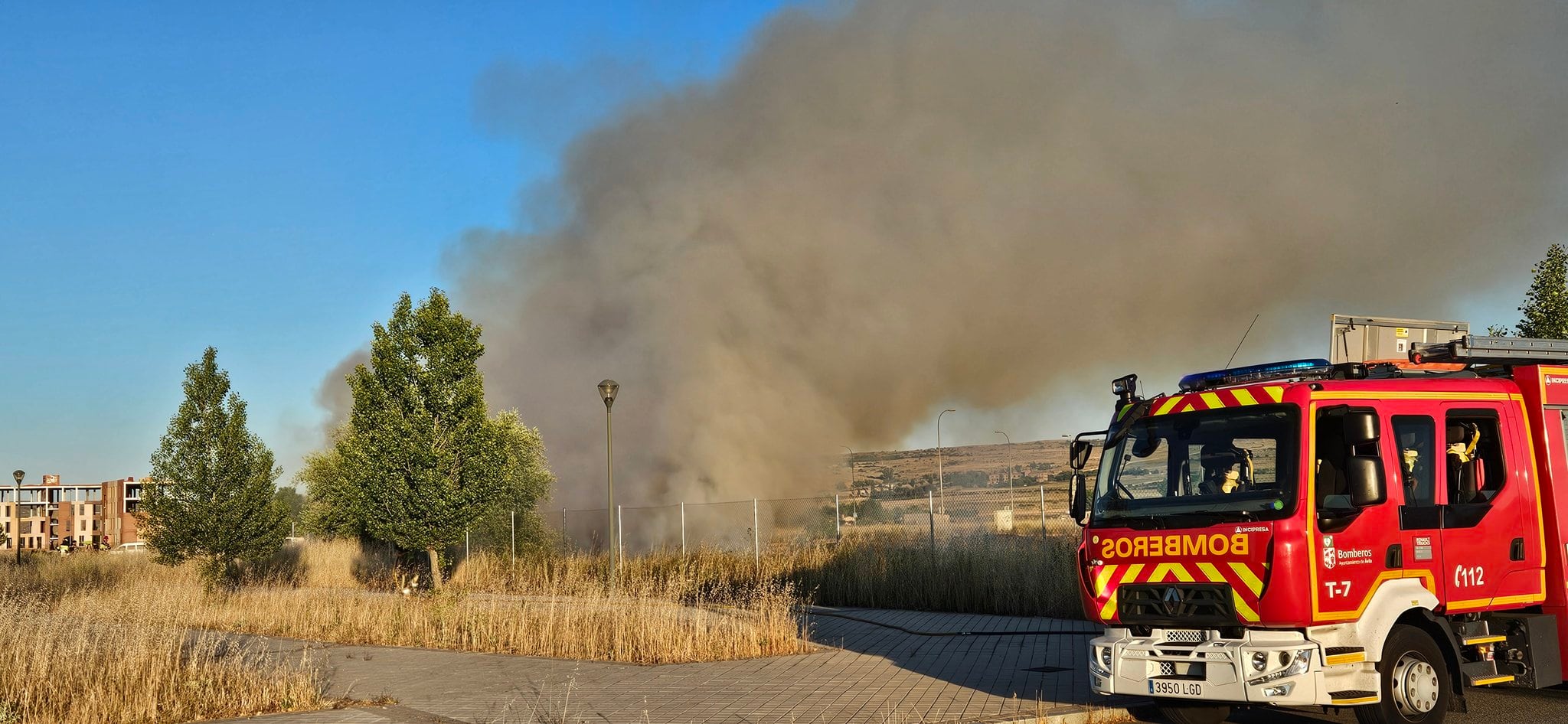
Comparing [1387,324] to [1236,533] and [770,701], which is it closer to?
[1236,533]

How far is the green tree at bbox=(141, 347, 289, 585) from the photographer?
21.1 metres

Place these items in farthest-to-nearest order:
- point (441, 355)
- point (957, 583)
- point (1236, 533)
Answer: point (441, 355)
point (957, 583)
point (1236, 533)

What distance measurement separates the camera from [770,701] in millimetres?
9570

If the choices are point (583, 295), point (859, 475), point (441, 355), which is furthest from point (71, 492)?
point (441, 355)

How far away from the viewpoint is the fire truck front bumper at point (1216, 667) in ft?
23.1

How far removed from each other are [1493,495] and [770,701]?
5.54 m

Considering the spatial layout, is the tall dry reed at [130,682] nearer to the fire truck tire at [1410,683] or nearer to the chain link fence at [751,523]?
the fire truck tire at [1410,683]

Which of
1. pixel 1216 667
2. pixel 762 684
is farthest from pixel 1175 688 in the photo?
pixel 762 684

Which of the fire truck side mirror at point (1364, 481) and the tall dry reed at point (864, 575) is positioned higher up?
the fire truck side mirror at point (1364, 481)

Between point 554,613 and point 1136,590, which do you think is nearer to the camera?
point 1136,590

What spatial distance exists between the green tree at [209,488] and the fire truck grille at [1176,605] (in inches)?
714

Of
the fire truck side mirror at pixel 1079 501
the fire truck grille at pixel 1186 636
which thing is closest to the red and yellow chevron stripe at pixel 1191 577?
the fire truck grille at pixel 1186 636

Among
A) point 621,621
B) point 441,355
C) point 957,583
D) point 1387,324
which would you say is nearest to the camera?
point 1387,324

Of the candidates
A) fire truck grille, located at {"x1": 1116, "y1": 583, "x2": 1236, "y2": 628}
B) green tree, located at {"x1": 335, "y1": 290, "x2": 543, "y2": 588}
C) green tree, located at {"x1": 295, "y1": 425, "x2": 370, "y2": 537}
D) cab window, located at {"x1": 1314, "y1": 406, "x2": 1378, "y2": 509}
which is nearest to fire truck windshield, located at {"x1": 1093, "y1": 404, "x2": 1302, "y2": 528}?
cab window, located at {"x1": 1314, "y1": 406, "x2": 1378, "y2": 509}
